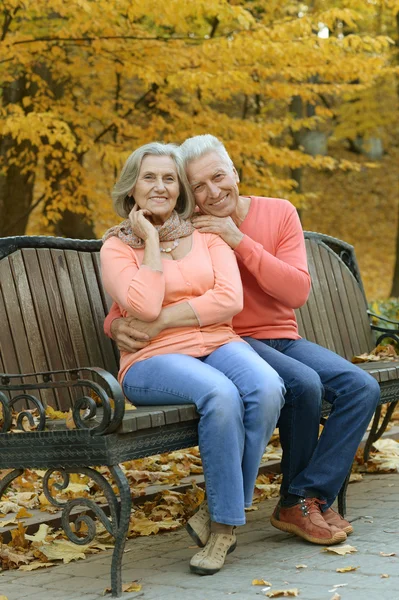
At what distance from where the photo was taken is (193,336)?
4023mm

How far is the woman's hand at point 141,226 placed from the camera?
4.03 m

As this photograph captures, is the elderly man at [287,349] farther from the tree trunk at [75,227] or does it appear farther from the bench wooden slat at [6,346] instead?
the tree trunk at [75,227]

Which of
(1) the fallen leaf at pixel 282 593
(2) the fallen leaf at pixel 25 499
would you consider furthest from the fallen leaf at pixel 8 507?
(1) the fallen leaf at pixel 282 593

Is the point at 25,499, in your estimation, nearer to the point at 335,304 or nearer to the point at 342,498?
the point at 342,498

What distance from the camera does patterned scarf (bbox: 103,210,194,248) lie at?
410cm

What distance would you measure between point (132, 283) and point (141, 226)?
29cm

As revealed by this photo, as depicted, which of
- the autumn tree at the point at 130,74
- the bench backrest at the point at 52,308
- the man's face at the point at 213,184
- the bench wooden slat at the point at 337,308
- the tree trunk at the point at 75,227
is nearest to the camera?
the bench backrest at the point at 52,308

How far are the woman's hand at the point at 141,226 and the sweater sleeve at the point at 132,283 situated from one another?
0.28 feet

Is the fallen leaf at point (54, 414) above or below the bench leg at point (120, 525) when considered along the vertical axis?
above

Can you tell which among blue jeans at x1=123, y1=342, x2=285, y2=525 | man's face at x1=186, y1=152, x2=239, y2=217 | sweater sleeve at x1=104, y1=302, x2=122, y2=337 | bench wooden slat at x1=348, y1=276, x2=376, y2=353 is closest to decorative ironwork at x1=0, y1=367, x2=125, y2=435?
blue jeans at x1=123, y1=342, x2=285, y2=525

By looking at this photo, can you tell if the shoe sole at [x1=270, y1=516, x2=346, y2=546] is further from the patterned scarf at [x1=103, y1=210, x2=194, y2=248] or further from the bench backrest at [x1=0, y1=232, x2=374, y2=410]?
the patterned scarf at [x1=103, y1=210, x2=194, y2=248]

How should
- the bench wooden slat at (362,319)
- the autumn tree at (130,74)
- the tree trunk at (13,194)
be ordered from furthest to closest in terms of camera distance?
the tree trunk at (13,194), the autumn tree at (130,74), the bench wooden slat at (362,319)

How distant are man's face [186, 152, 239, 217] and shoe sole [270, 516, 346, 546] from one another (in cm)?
140

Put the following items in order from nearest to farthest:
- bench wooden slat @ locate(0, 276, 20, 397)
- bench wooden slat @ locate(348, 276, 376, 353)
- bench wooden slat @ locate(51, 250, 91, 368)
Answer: bench wooden slat @ locate(0, 276, 20, 397) < bench wooden slat @ locate(51, 250, 91, 368) < bench wooden slat @ locate(348, 276, 376, 353)
